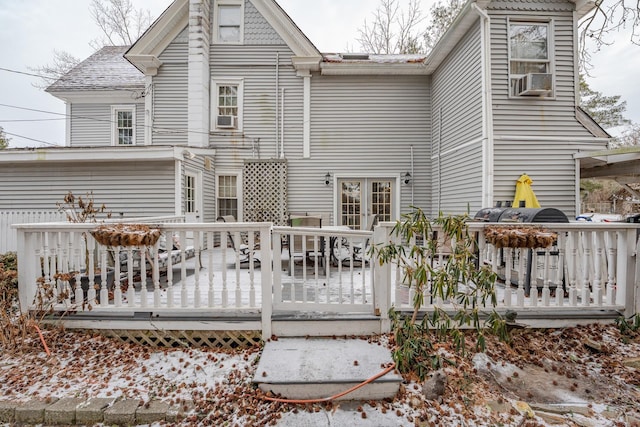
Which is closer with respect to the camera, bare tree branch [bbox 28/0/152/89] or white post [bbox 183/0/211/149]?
white post [bbox 183/0/211/149]

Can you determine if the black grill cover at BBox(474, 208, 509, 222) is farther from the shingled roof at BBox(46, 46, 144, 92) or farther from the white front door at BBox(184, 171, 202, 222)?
the shingled roof at BBox(46, 46, 144, 92)

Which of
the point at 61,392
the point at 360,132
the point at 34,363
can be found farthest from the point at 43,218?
the point at 360,132

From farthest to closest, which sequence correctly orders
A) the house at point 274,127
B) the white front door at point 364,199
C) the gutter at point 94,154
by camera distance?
the white front door at point 364,199 → the house at point 274,127 → the gutter at point 94,154

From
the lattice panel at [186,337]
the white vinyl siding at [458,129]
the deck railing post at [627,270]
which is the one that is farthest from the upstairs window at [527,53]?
the lattice panel at [186,337]

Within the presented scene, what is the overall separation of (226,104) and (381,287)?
7396 millimetres

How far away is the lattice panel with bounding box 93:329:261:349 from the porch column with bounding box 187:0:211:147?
19.3 feet

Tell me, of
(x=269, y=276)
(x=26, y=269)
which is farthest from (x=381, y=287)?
(x=26, y=269)

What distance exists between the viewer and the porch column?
309 inches

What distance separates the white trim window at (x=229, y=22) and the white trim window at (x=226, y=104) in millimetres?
1150

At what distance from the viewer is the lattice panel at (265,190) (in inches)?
319

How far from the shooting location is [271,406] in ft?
7.39

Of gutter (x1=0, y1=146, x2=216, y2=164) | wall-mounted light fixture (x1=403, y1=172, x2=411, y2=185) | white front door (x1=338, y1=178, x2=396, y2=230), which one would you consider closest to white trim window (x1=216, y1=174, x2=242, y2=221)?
gutter (x1=0, y1=146, x2=216, y2=164)

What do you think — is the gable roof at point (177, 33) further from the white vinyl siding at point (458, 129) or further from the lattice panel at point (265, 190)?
the white vinyl siding at point (458, 129)

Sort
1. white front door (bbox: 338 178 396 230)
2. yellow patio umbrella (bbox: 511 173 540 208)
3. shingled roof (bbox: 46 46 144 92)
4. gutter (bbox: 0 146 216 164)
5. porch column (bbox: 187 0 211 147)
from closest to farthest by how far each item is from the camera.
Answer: yellow patio umbrella (bbox: 511 173 540 208) < gutter (bbox: 0 146 216 164) < porch column (bbox: 187 0 211 147) < white front door (bbox: 338 178 396 230) < shingled roof (bbox: 46 46 144 92)
